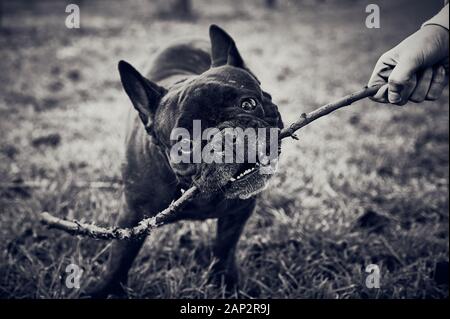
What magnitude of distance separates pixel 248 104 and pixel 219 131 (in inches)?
10.0

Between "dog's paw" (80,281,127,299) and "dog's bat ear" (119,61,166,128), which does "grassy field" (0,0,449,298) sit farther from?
"dog's bat ear" (119,61,166,128)

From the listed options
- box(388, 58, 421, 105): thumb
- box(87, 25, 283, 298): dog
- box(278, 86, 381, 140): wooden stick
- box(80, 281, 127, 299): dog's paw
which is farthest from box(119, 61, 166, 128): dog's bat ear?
box(388, 58, 421, 105): thumb

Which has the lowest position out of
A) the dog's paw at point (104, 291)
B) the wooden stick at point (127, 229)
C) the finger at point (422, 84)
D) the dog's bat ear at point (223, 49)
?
the dog's paw at point (104, 291)

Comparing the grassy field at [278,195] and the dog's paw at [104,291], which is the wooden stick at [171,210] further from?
the grassy field at [278,195]

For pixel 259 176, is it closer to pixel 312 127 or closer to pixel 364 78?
pixel 312 127

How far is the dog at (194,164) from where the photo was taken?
1.92 metres

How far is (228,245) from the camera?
105 inches

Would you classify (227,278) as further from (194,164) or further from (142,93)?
(142,93)

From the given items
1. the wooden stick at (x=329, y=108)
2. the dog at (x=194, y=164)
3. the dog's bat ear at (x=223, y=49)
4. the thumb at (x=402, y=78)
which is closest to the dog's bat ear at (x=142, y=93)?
the dog at (x=194, y=164)

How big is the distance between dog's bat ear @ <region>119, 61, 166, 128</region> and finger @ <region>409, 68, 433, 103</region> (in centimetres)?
132

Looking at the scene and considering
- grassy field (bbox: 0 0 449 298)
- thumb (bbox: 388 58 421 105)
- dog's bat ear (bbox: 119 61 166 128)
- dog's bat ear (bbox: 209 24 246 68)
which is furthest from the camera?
grassy field (bbox: 0 0 449 298)

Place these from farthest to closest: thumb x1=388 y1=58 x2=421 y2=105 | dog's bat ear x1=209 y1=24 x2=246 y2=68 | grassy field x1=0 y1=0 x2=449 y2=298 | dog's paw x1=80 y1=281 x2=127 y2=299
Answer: grassy field x1=0 y1=0 x2=449 y2=298
dog's paw x1=80 y1=281 x2=127 y2=299
dog's bat ear x1=209 y1=24 x2=246 y2=68
thumb x1=388 y1=58 x2=421 y2=105

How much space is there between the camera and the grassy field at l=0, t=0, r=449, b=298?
272 centimetres
